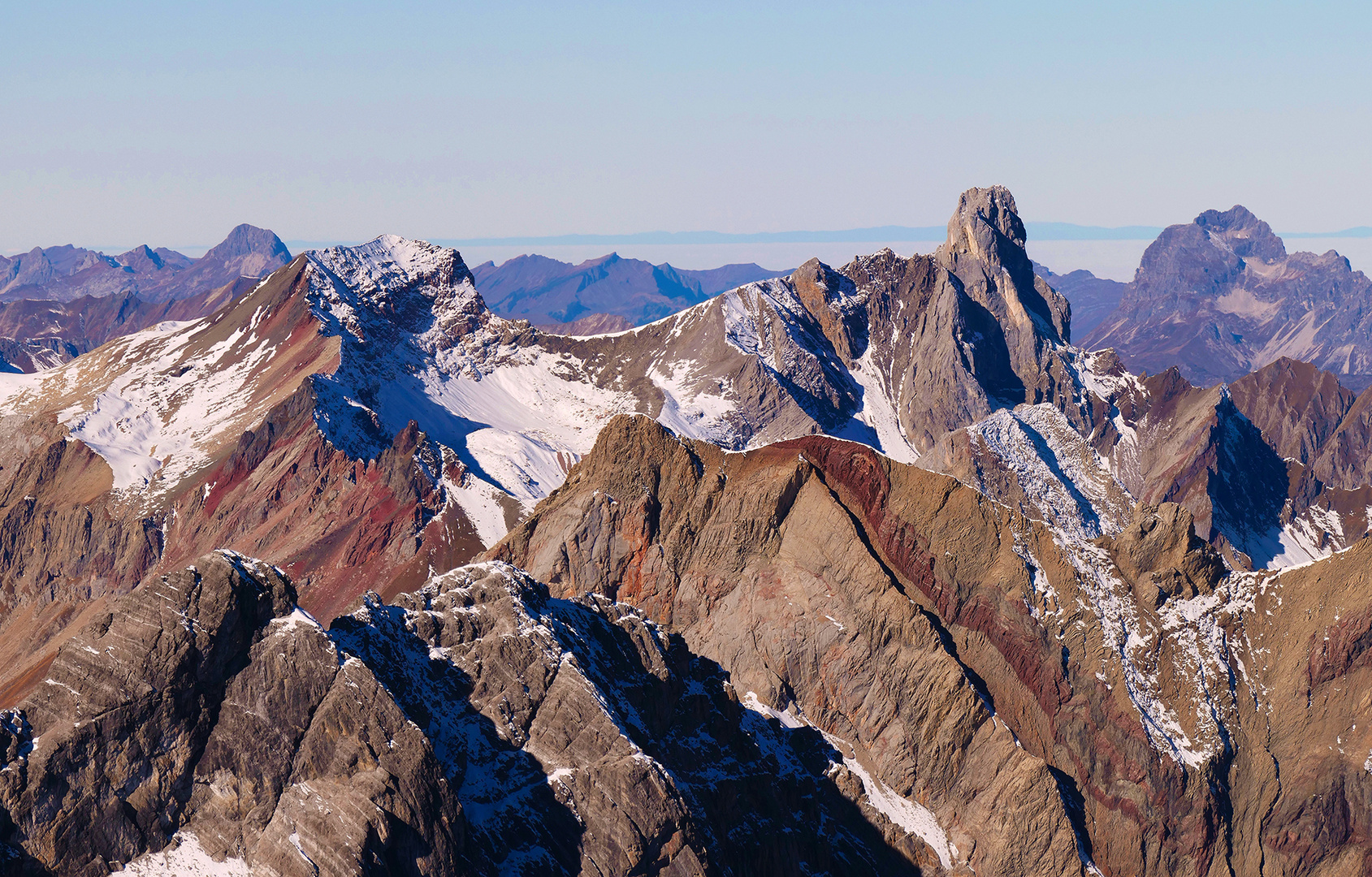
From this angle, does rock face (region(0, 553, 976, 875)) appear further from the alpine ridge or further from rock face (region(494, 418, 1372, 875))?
rock face (region(494, 418, 1372, 875))

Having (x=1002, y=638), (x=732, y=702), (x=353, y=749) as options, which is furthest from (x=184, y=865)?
(x=1002, y=638)

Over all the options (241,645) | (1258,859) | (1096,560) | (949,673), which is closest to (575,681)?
(241,645)

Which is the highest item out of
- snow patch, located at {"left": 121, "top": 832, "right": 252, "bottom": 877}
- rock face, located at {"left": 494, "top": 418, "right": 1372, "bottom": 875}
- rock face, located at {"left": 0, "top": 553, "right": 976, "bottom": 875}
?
rock face, located at {"left": 0, "top": 553, "right": 976, "bottom": 875}

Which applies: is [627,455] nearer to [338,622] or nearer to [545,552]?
[545,552]

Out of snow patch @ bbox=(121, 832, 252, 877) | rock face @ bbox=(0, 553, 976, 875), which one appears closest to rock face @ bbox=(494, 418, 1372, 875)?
rock face @ bbox=(0, 553, 976, 875)

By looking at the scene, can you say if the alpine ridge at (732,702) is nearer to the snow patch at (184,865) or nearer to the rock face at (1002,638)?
the snow patch at (184,865)

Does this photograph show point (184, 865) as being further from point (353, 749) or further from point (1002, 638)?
point (1002, 638)
